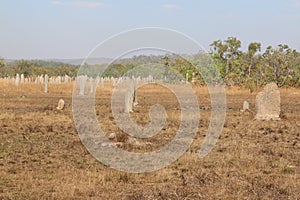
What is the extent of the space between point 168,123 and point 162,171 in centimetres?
1049

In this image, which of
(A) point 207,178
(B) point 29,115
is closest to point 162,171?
(A) point 207,178

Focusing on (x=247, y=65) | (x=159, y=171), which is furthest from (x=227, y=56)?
(x=159, y=171)

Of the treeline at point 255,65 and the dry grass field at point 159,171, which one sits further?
the treeline at point 255,65

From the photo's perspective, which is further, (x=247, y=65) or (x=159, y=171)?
(x=247, y=65)

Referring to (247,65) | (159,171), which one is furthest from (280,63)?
(159,171)

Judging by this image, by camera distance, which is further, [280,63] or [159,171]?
[280,63]

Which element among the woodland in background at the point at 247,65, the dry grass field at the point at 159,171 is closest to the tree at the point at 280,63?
the woodland in background at the point at 247,65

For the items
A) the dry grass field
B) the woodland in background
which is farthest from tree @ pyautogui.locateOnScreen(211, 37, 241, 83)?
the dry grass field

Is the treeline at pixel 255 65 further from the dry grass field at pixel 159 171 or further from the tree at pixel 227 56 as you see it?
the dry grass field at pixel 159 171

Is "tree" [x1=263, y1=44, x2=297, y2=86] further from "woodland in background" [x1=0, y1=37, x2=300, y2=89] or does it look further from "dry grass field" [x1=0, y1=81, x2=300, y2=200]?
"dry grass field" [x1=0, y1=81, x2=300, y2=200]

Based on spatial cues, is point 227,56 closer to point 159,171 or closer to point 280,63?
point 280,63

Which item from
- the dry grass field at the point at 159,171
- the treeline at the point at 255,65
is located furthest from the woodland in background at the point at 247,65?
the dry grass field at the point at 159,171

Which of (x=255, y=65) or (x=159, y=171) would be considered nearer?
(x=159, y=171)

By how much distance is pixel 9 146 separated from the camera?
15273 millimetres
